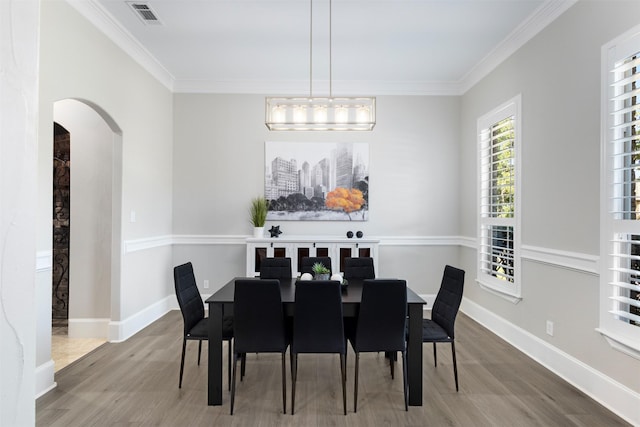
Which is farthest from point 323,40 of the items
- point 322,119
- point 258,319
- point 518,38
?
point 258,319

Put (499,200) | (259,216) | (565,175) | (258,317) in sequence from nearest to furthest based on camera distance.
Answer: (258,317)
(565,175)
(499,200)
(259,216)

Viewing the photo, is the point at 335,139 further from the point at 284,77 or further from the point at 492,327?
the point at 492,327

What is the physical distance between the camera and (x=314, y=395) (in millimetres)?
3041

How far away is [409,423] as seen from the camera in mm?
2627

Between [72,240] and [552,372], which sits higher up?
[72,240]

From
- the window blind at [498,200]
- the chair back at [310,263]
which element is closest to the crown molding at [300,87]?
the window blind at [498,200]

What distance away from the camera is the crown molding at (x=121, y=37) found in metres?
3.62

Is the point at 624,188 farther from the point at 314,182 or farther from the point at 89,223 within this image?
the point at 89,223

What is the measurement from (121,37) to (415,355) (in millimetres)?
4221

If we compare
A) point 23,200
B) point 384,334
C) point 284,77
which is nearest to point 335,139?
point 284,77

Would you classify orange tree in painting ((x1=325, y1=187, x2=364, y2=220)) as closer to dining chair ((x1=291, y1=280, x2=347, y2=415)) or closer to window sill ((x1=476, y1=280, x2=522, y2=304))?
window sill ((x1=476, y1=280, x2=522, y2=304))

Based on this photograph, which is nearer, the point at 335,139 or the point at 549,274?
the point at 549,274

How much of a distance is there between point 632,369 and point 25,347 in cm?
331

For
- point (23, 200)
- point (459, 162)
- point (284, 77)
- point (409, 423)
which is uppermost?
point (284, 77)
